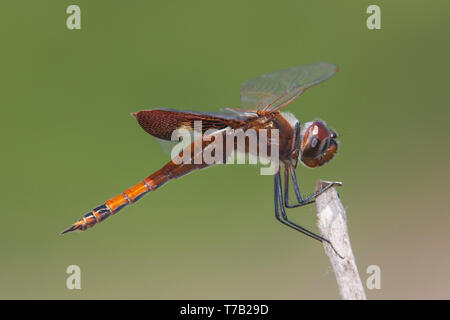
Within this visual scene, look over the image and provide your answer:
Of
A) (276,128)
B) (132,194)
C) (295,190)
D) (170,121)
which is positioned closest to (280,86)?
(276,128)

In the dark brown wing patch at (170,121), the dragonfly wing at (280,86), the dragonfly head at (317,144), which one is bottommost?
the dragonfly head at (317,144)

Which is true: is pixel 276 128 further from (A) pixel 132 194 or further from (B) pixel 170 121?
(A) pixel 132 194

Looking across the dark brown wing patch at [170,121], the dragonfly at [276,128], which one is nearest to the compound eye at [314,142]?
the dragonfly at [276,128]

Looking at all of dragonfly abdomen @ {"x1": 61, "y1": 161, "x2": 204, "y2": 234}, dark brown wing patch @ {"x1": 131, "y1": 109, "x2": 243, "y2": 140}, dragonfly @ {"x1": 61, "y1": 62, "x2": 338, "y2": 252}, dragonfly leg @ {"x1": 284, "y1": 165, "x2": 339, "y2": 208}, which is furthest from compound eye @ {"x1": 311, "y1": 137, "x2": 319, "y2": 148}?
dragonfly abdomen @ {"x1": 61, "y1": 161, "x2": 204, "y2": 234}

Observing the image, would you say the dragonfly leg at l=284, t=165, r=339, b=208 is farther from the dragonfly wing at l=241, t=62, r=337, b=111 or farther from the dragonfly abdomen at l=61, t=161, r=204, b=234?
the dragonfly abdomen at l=61, t=161, r=204, b=234

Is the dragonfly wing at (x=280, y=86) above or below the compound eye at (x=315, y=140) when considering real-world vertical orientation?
above

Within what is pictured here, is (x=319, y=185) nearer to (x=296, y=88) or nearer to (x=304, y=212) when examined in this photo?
(x=296, y=88)

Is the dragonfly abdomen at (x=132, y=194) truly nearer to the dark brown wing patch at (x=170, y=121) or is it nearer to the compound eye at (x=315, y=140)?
the dark brown wing patch at (x=170, y=121)

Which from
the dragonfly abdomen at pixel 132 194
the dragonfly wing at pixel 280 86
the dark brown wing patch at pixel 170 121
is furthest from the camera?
the dragonfly wing at pixel 280 86
